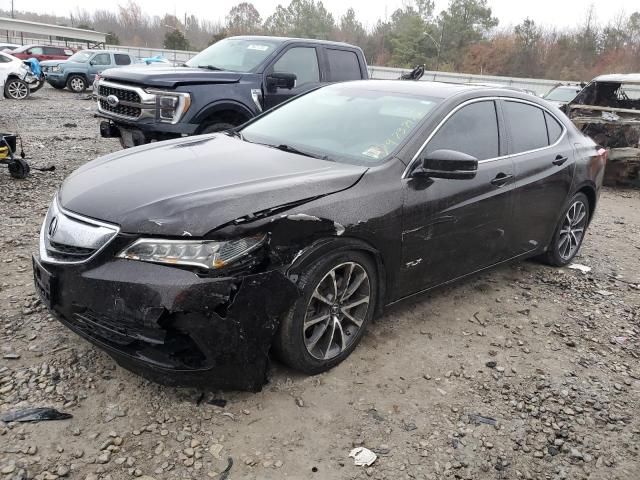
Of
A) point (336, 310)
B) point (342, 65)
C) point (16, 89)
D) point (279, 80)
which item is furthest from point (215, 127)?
point (16, 89)

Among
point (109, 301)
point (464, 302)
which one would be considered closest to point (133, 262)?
point (109, 301)

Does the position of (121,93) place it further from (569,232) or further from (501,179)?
(569,232)

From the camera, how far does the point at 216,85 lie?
21.8 feet

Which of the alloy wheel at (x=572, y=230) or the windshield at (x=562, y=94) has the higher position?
the windshield at (x=562, y=94)

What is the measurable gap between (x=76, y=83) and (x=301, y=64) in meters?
16.6

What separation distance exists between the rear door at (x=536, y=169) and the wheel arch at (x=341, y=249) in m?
1.45

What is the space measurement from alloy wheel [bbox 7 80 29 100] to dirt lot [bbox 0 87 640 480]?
1462cm

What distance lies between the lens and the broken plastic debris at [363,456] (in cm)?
251

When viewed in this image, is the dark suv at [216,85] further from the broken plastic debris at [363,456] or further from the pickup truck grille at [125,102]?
the broken plastic debris at [363,456]

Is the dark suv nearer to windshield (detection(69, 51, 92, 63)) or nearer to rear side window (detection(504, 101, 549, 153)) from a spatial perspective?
rear side window (detection(504, 101, 549, 153))

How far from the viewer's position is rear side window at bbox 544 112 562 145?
4613 millimetres

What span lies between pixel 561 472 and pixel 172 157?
273 centimetres

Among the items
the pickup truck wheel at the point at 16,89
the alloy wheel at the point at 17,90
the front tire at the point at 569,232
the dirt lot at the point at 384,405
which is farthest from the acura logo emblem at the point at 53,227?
the alloy wheel at the point at 17,90

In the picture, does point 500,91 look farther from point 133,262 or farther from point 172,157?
point 133,262
